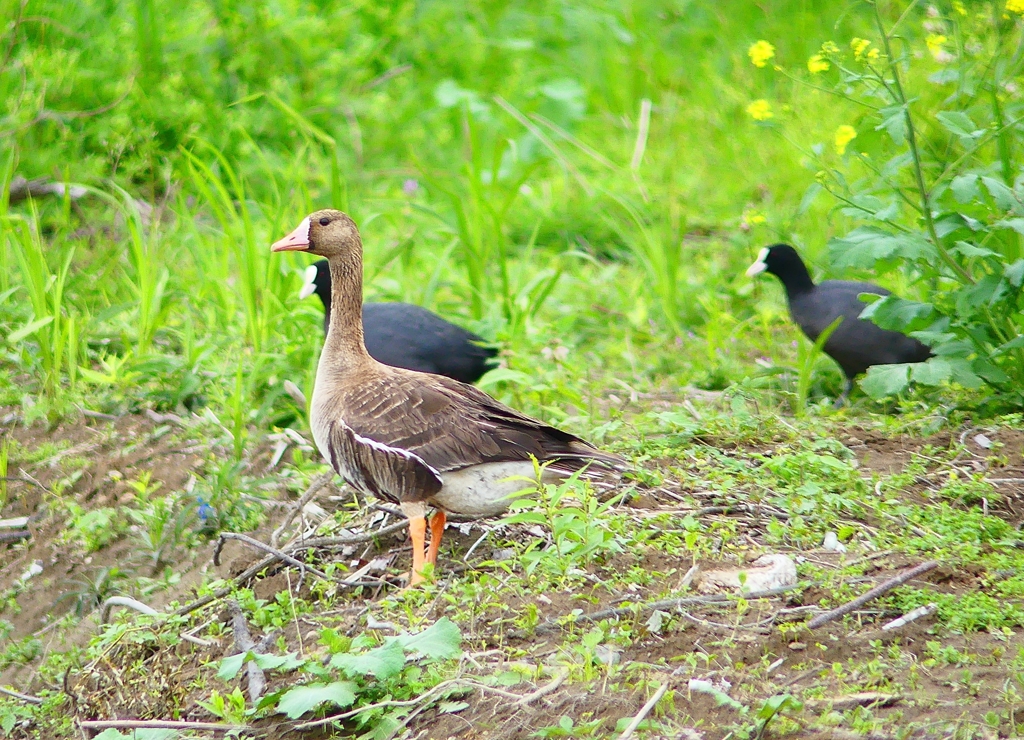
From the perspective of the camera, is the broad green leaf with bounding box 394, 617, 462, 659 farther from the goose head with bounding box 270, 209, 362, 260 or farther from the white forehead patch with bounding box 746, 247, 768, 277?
the white forehead patch with bounding box 746, 247, 768, 277

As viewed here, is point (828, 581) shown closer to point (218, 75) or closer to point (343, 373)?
point (343, 373)

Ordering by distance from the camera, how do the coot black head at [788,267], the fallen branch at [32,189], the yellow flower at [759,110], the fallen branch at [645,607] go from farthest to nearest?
the fallen branch at [32,189] → the coot black head at [788,267] → the yellow flower at [759,110] → the fallen branch at [645,607]

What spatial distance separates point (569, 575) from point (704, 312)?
11.3ft

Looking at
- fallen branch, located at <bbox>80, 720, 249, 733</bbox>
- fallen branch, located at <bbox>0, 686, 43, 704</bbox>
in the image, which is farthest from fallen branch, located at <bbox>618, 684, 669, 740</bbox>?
fallen branch, located at <bbox>0, 686, 43, 704</bbox>

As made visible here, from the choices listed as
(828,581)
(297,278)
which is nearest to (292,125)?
(297,278)

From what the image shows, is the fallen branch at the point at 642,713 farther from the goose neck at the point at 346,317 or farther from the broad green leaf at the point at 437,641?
the goose neck at the point at 346,317

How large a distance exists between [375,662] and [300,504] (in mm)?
1612

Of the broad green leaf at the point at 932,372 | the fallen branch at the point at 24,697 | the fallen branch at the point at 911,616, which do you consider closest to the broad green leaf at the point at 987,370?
the broad green leaf at the point at 932,372

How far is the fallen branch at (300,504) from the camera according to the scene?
4.38 meters

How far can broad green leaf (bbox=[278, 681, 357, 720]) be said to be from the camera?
2.96 m

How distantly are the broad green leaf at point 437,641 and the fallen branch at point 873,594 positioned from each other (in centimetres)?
105

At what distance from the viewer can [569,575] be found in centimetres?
358

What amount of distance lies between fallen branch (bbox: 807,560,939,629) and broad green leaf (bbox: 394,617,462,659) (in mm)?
1053

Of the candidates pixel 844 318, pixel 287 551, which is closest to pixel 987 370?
pixel 844 318
